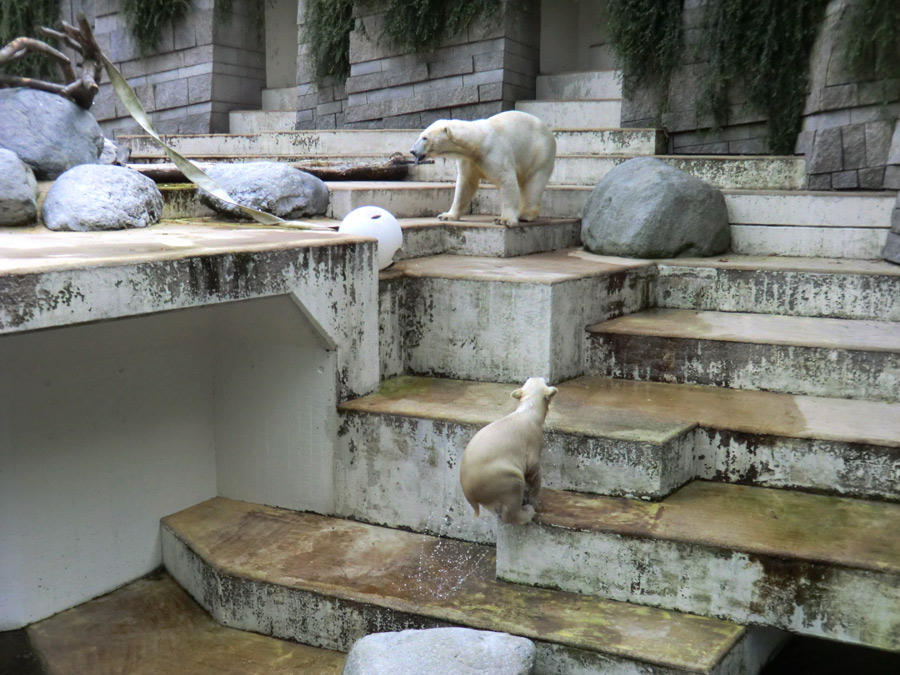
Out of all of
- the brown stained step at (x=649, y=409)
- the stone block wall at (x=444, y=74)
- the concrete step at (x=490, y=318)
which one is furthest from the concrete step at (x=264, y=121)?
the brown stained step at (x=649, y=409)

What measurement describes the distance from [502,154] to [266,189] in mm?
1223

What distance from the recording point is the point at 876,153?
5.05m

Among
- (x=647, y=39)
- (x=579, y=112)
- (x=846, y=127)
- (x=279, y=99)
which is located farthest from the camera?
(x=279, y=99)

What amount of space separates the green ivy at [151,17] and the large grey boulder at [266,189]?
18.1 ft

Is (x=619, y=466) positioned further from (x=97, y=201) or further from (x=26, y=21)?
(x=26, y=21)

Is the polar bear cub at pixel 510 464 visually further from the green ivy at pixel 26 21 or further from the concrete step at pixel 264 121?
the green ivy at pixel 26 21

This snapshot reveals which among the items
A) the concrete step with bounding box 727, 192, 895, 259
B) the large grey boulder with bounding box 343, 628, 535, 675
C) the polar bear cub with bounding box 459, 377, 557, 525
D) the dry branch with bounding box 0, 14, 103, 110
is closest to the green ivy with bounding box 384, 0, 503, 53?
the concrete step with bounding box 727, 192, 895, 259

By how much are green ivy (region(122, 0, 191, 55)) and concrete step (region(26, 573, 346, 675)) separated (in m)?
7.33

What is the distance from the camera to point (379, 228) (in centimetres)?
390

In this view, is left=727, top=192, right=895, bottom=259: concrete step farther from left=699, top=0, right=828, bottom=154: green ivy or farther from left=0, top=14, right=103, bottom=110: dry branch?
left=0, top=14, right=103, bottom=110: dry branch

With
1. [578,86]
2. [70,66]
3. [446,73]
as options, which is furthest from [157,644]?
[578,86]

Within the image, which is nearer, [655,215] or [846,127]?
[655,215]

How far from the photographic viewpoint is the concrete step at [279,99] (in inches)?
382

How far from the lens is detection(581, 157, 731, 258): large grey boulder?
183 inches
